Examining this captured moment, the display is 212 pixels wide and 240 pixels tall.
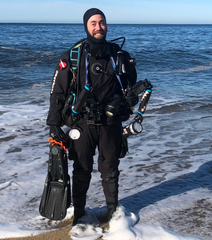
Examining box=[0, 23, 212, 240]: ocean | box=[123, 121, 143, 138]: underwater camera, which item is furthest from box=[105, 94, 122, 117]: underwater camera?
box=[0, 23, 212, 240]: ocean

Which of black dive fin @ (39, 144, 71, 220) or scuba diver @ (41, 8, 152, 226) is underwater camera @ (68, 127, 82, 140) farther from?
black dive fin @ (39, 144, 71, 220)

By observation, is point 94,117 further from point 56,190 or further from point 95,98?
point 56,190

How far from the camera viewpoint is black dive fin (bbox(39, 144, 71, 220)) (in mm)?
2893

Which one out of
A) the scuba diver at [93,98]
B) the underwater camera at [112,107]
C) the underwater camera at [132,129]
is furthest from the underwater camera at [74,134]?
the underwater camera at [132,129]

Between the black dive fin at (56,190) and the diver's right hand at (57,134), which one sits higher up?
the diver's right hand at (57,134)

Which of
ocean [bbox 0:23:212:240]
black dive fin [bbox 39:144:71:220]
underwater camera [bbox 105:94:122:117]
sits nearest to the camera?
underwater camera [bbox 105:94:122:117]

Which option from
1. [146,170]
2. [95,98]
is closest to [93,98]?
[95,98]

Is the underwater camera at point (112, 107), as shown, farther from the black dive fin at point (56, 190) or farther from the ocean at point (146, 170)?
the ocean at point (146, 170)

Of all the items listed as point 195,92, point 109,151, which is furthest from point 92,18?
point 195,92

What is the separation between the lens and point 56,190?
295 centimetres

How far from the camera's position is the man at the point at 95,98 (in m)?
2.78

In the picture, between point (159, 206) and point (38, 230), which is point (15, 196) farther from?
point (159, 206)

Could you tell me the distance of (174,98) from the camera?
9.77m

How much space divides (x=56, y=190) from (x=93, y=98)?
918 mm
